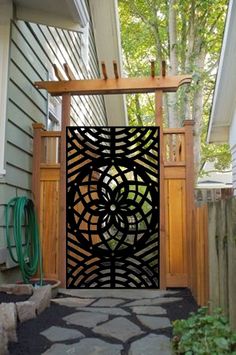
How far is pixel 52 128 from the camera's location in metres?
5.89

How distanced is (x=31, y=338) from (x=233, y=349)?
130 cm

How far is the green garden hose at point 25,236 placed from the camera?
383cm

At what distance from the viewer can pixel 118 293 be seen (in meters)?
4.23

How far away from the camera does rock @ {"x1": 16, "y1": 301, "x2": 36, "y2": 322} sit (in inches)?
114

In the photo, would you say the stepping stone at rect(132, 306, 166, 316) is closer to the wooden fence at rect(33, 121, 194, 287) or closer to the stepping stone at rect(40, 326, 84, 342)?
the stepping stone at rect(40, 326, 84, 342)

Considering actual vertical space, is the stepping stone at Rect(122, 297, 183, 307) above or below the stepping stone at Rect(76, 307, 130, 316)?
above

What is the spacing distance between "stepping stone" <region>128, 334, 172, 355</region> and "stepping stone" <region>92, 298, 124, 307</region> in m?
1.01

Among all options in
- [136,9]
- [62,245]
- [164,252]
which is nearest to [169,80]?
[164,252]

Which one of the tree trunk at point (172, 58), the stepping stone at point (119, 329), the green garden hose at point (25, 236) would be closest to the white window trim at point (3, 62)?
the green garden hose at point (25, 236)

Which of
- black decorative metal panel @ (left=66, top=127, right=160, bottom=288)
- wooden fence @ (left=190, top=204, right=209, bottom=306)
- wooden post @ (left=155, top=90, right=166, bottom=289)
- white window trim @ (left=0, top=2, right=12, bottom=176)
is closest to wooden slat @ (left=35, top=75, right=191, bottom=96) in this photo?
wooden post @ (left=155, top=90, right=166, bottom=289)

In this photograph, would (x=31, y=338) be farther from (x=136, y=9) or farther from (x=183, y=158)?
(x=136, y=9)

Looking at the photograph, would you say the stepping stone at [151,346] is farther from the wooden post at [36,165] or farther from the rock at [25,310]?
the wooden post at [36,165]

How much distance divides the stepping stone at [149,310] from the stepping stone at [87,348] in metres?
0.81

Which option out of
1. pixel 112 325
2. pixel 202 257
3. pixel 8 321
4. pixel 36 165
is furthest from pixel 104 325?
pixel 36 165
